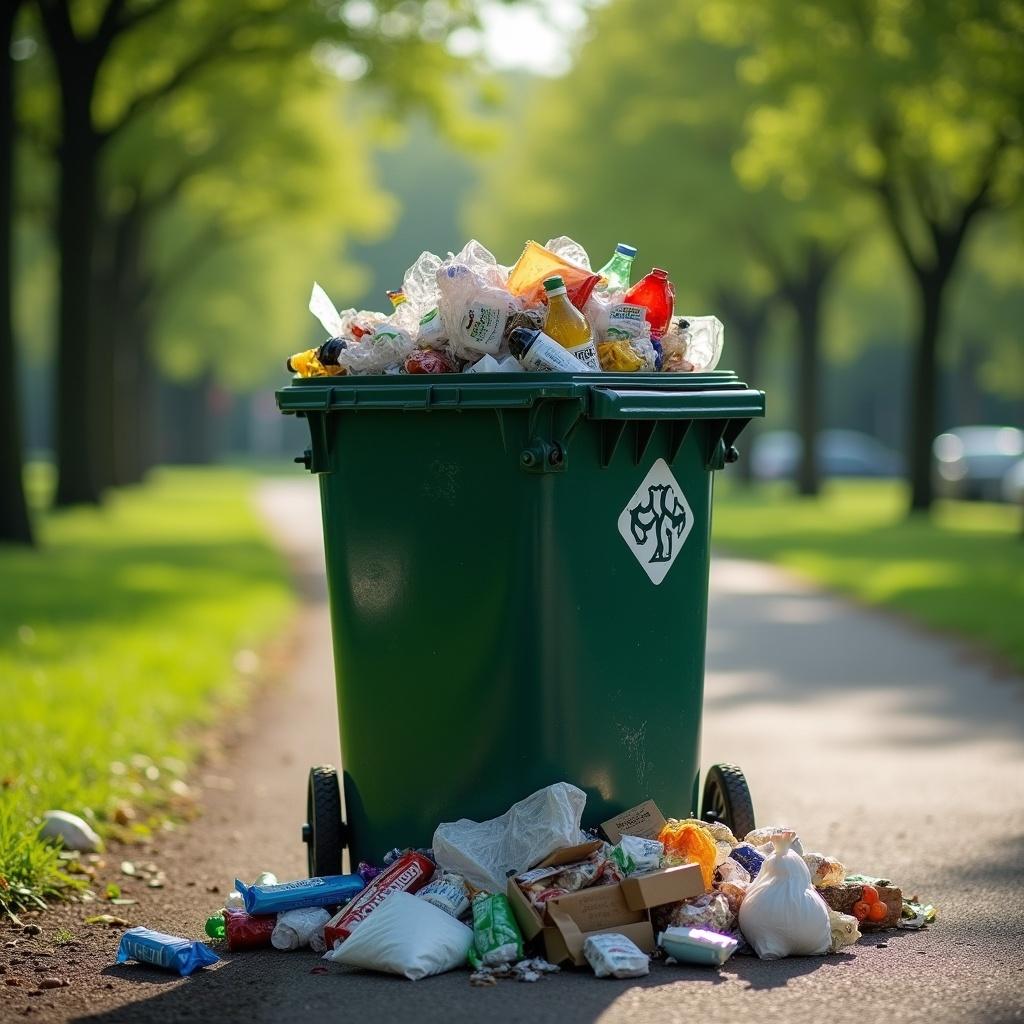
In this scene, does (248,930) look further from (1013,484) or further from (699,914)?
(1013,484)

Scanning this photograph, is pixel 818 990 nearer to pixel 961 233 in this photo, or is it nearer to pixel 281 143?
pixel 961 233

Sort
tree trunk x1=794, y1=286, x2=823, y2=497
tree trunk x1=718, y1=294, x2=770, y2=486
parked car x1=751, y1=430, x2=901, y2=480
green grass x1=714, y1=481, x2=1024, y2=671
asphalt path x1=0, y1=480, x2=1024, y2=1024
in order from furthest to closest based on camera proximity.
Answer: parked car x1=751, y1=430, x2=901, y2=480, tree trunk x1=718, y1=294, x2=770, y2=486, tree trunk x1=794, y1=286, x2=823, y2=497, green grass x1=714, y1=481, x2=1024, y2=671, asphalt path x1=0, y1=480, x2=1024, y2=1024

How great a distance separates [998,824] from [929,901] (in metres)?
1.24

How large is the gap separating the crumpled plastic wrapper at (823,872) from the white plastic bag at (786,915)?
234 millimetres

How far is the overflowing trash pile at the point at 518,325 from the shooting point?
4430mm

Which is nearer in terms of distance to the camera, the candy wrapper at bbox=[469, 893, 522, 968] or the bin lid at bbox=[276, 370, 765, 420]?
the candy wrapper at bbox=[469, 893, 522, 968]

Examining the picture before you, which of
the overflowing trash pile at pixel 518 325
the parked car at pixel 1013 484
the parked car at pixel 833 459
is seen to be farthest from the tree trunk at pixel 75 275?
the parked car at pixel 833 459

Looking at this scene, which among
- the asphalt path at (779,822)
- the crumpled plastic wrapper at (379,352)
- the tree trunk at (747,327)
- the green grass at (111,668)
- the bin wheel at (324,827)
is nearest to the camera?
the asphalt path at (779,822)

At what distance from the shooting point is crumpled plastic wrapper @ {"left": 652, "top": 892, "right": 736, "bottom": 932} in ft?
13.7

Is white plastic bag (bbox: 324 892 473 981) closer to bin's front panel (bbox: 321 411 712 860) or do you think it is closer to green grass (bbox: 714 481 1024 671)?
bin's front panel (bbox: 321 411 712 860)

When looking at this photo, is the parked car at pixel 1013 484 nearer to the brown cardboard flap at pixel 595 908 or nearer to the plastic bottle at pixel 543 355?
the plastic bottle at pixel 543 355

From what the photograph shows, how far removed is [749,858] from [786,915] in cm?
34

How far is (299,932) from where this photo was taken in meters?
4.32

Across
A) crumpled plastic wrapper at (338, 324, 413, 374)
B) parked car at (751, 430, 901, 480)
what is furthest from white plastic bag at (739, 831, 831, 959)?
parked car at (751, 430, 901, 480)
